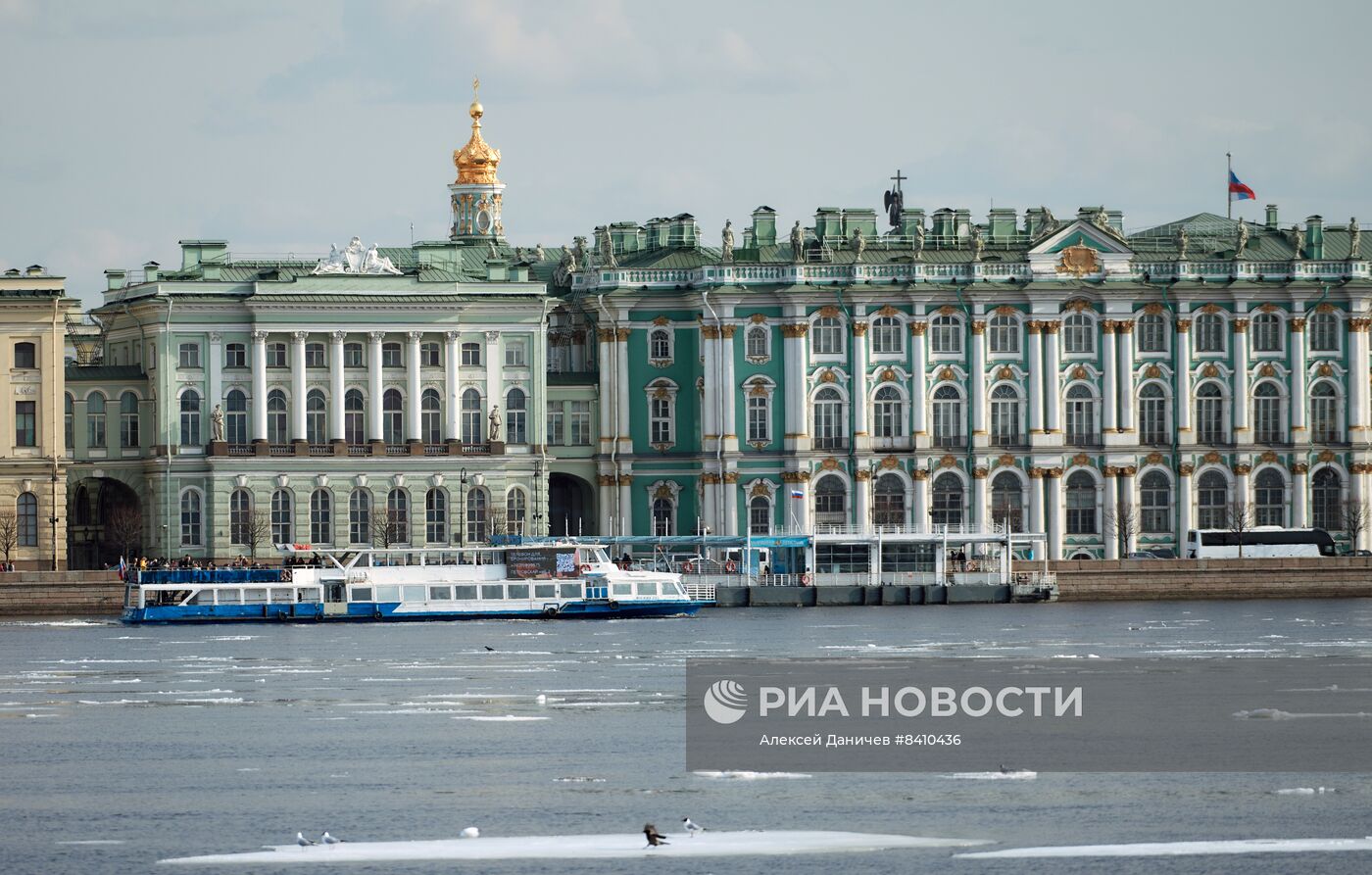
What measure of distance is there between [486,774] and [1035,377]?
2332 inches

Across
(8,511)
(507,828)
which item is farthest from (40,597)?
(507,828)

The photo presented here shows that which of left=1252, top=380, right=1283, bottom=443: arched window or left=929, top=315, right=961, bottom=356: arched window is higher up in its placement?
left=929, top=315, right=961, bottom=356: arched window

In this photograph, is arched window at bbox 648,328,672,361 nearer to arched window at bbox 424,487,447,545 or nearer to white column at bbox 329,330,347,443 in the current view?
arched window at bbox 424,487,447,545

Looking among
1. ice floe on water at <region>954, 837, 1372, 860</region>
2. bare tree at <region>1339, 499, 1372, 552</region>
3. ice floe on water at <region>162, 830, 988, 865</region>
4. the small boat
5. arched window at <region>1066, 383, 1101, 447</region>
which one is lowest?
ice floe on water at <region>954, 837, 1372, 860</region>

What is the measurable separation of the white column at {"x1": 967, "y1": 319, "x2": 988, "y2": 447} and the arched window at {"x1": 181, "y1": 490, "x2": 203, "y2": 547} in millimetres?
23180

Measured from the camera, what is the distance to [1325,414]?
10819cm

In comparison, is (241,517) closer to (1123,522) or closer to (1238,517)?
(1123,522)

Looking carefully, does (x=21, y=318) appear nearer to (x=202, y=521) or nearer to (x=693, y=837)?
(x=202, y=521)

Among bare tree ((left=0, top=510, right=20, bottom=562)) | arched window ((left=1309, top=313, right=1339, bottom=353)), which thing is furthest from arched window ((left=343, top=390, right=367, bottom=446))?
arched window ((left=1309, top=313, right=1339, bottom=353))

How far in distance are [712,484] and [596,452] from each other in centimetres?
373

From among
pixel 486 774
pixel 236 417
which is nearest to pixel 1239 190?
pixel 236 417

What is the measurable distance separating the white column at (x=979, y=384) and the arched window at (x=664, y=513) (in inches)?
368

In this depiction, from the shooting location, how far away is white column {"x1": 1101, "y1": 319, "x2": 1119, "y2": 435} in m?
107

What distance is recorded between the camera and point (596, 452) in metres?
108
